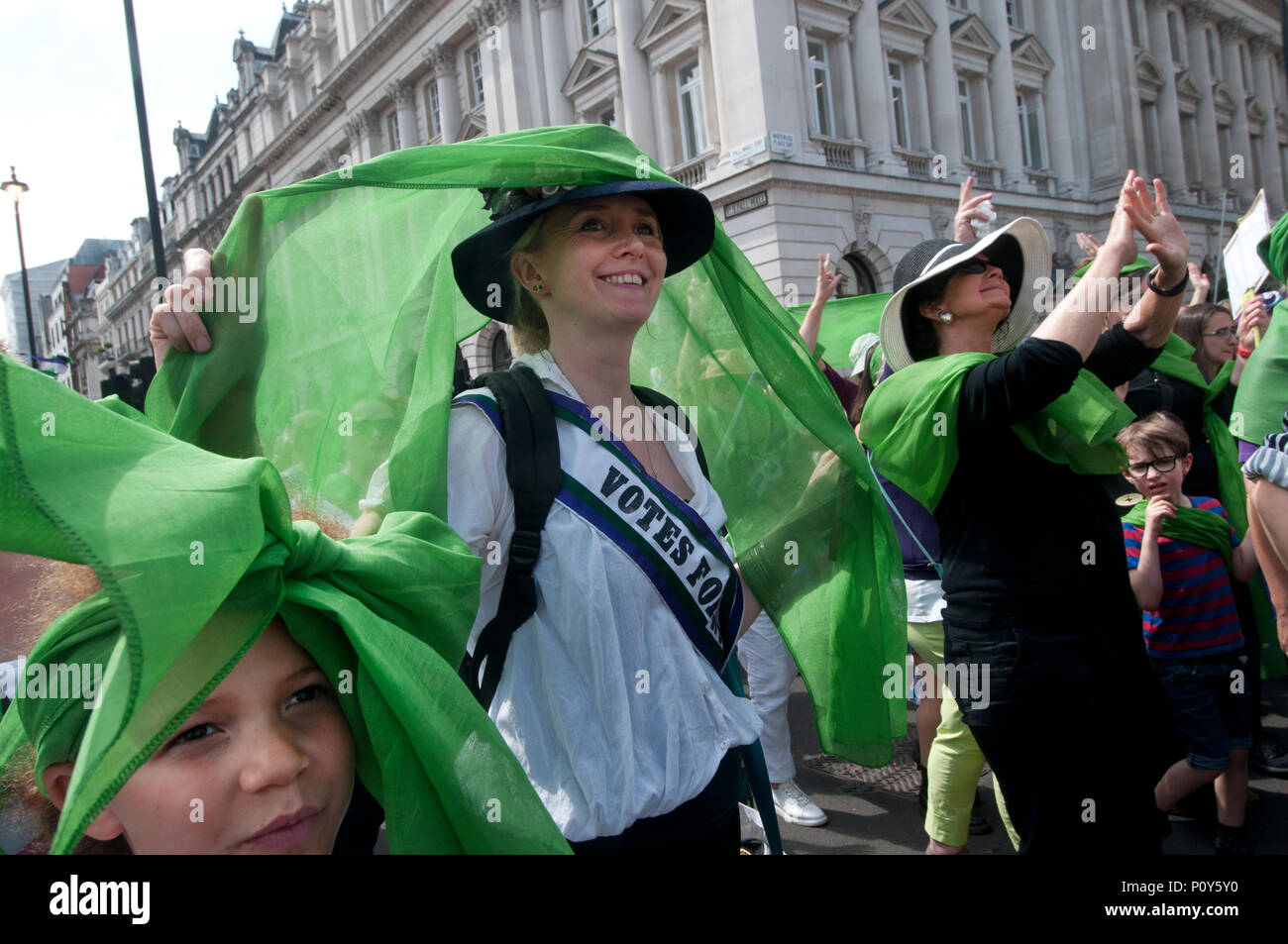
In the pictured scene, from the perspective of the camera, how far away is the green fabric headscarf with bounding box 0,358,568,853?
717 millimetres

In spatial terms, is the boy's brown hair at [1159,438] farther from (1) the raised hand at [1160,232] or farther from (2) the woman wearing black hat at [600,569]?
(2) the woman wearing black hat at [600,569]

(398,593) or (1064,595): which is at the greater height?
(398,593)

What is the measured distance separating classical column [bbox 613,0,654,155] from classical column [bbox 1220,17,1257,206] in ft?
72.5

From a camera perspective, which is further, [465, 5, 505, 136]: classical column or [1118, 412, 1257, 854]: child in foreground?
[465, 5, 505, 136]: classical column

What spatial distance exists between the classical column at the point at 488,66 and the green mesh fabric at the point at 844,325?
775 inches

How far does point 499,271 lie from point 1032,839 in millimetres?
1859

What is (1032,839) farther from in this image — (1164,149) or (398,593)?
(1164,149)

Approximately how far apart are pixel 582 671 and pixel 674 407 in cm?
67

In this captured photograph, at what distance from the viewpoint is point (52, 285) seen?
8300 cm

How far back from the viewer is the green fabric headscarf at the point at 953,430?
7.02 ft

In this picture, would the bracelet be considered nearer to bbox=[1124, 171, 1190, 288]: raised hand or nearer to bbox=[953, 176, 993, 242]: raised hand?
bbox=[1124, 171, 1190, 288]: raised hand

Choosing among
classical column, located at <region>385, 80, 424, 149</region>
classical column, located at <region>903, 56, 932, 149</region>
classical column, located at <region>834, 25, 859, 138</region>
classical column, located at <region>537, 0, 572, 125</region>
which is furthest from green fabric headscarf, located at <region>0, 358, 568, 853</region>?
classical column, located at <region>385, 80, 424, 149</region>
